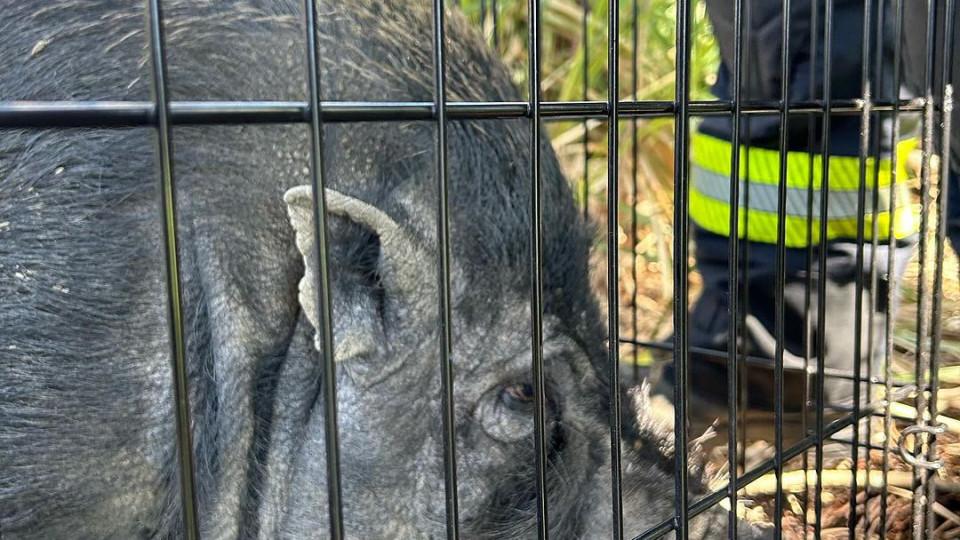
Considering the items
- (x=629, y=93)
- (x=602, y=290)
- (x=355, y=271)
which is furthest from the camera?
(x=629, y=93)

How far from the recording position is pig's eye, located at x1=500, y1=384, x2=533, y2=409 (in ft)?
5.00

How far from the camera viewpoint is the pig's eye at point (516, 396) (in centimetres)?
152

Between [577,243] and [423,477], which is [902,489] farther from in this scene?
[423,477]

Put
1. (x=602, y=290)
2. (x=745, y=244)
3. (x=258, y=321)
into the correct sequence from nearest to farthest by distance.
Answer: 1. (x=745, y=244)
2. (x=258, y=321)
3. (x=602, y=290)

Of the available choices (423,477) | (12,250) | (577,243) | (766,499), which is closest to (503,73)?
(577,243)

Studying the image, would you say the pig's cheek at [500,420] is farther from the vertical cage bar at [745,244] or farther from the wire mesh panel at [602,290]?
the vertical cage bar at [745,244]

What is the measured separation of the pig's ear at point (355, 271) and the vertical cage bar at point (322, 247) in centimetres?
51

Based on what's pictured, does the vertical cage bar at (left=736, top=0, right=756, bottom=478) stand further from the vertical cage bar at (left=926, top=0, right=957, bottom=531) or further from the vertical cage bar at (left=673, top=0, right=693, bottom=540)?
the vertical cage bar at (left=926, top=0, right=957, bottom=531)

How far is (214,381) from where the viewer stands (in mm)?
1500

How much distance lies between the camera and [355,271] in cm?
141

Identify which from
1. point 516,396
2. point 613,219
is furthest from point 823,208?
point 516,396

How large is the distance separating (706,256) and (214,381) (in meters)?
1.58

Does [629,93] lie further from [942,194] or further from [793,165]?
[942,194]

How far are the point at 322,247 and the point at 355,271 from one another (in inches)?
29.8
